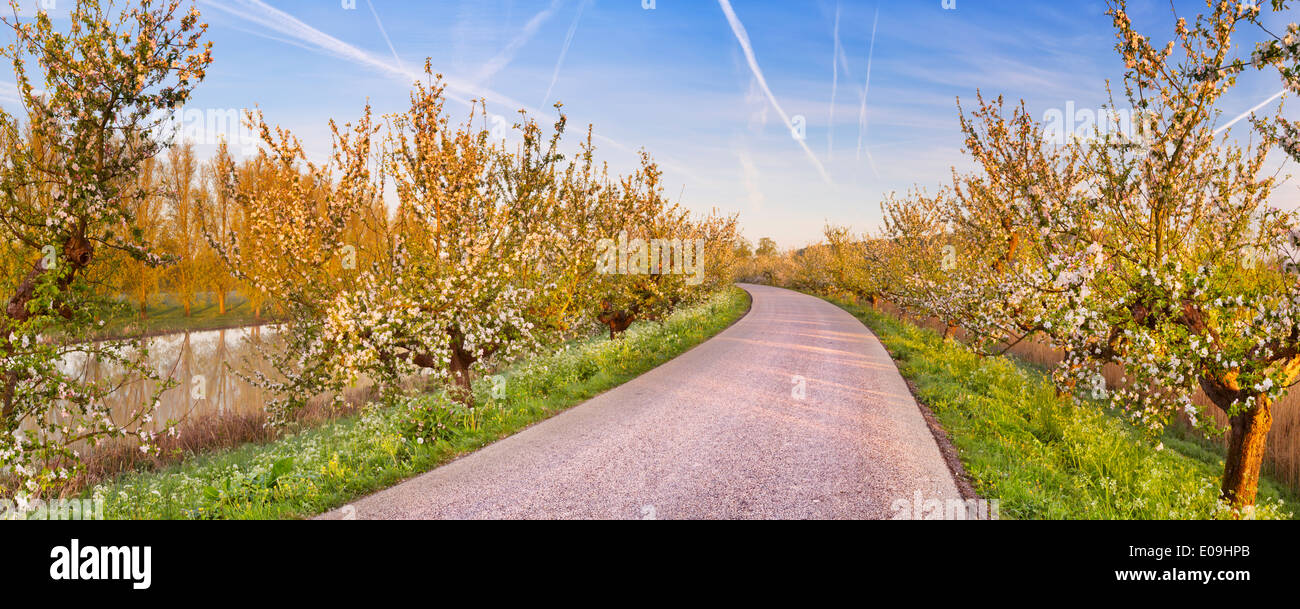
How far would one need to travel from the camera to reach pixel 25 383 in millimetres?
5613

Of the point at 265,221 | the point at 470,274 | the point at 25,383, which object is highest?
the point at 265,221

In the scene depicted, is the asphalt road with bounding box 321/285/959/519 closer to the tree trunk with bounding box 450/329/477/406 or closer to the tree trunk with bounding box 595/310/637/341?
the tree trunk with bounding box 450/329/477/406

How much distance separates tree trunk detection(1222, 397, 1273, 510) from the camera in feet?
19.4

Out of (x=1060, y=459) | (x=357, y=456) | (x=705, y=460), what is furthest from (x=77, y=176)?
(x=1060, y=459)

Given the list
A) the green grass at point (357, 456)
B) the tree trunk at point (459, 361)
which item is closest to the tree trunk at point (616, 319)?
the green grass at point (357, 456)

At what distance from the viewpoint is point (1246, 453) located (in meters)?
6.00

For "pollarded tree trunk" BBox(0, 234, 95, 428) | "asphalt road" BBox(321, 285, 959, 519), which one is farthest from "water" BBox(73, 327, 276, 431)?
"asphalt road" BBox(321, 285, 959, 519)

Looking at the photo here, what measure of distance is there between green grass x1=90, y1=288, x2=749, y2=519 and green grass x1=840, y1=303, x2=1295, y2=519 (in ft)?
21.0

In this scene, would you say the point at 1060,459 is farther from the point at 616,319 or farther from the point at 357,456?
the point at 616,319

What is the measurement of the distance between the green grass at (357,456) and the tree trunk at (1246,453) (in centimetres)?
891
